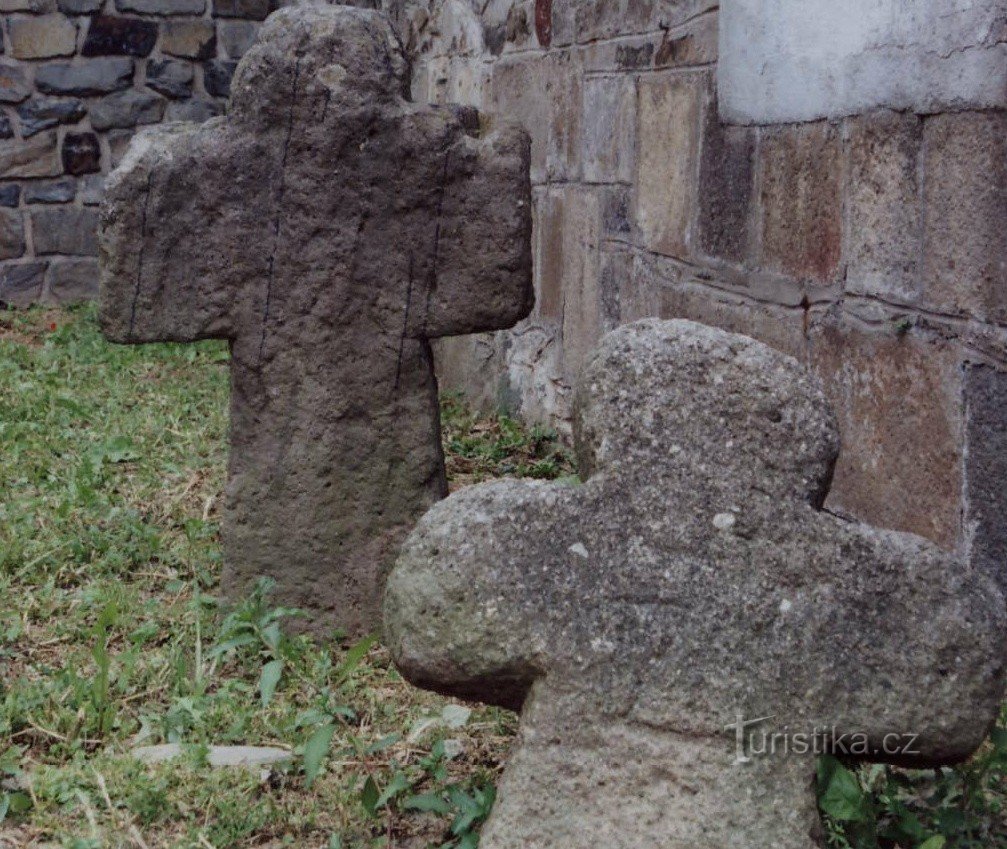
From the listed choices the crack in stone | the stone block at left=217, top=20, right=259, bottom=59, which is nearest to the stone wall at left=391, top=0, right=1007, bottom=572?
the crack in stone

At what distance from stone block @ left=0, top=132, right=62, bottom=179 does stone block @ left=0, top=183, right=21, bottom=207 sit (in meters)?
0.05

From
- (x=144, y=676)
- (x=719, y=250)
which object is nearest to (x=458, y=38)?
(x=719, y=250)

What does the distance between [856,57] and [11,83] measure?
6.04 meters

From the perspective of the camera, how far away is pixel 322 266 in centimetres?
315

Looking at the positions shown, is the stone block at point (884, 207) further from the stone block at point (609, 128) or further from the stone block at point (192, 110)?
the stone block at point (192, 110)

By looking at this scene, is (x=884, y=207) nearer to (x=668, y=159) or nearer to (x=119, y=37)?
(x=668, y=159)

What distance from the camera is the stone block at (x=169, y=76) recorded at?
8008mm

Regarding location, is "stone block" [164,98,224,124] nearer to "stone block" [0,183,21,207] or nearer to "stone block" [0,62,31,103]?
"stone block" [0,62,31,103]

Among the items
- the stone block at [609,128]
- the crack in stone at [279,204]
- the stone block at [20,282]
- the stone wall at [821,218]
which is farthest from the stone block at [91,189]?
the crack in stone at [279,204]

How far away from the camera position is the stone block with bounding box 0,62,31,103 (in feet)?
25.6

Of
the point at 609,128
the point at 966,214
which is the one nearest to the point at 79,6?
the point at 609,128

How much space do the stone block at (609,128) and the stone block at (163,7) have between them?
402 cm

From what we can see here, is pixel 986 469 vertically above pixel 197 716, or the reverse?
pixel 986 469

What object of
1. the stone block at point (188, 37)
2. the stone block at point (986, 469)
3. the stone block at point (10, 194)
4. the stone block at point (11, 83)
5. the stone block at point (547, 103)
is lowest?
the stone block at point (986, 469)
